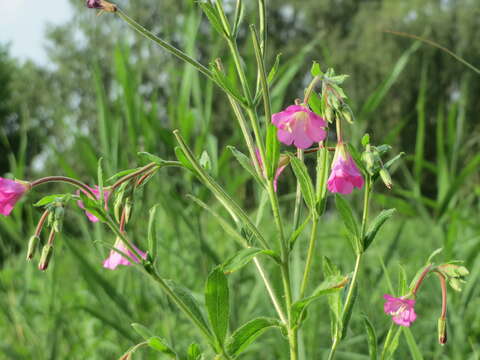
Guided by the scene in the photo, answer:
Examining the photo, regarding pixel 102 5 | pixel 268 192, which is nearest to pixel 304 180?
pixel 268 192

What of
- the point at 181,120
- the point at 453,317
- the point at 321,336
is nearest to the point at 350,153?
the point at 181,120

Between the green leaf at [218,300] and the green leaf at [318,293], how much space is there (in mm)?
75

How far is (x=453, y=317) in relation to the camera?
4.62 ft

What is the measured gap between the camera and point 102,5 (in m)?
0.66

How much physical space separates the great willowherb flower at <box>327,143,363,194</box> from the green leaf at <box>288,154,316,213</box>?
0.08 feet

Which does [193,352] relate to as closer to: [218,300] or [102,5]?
[218,300]

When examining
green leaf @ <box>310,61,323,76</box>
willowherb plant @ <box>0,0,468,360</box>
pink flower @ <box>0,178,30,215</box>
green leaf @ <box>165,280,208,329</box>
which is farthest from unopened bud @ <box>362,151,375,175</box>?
pink flower @ <box>0,178,30,215</box>

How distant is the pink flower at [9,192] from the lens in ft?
2.30

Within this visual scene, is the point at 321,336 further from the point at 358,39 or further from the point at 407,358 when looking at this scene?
the point at 358,39

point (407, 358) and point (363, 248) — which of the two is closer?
A: point (363, 248)

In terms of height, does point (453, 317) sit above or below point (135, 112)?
below

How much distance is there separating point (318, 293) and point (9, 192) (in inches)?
14.5

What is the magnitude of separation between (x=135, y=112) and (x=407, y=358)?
0.89 m

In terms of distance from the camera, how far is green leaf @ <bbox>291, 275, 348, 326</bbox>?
63 cm
